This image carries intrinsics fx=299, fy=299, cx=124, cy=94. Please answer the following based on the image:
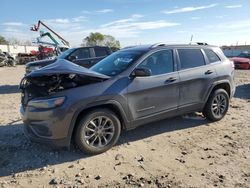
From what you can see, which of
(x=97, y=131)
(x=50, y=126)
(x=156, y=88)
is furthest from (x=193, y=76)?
(x=50, y=126)

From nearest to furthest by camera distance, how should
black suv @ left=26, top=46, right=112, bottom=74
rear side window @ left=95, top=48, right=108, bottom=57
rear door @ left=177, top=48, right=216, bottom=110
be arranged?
rear door @ left=177, top=48, right=216, bottom=110, black suv @ left=26, top=46, right=112, bottom=74, rear side window @ left=95, top=48, right=108, bottom=57

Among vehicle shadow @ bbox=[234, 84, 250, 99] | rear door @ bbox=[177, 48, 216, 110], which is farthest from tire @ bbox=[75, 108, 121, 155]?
vehicle shadow @ bbox=[234, 84, 250, 99]

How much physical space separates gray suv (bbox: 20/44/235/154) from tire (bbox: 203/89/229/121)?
0.16 metres

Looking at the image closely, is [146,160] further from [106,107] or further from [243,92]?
[243,92]

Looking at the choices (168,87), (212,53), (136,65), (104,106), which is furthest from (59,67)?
(212,53)

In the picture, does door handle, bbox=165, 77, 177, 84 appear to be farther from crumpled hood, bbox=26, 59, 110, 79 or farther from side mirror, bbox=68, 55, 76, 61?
side mirror, bbox=68, 55, 76, 61

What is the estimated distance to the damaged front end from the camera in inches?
192

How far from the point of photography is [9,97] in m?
11.0

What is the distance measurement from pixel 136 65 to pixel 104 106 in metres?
0.99

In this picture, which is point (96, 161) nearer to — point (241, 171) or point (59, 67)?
point (59, 67)

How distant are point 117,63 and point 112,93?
97cm

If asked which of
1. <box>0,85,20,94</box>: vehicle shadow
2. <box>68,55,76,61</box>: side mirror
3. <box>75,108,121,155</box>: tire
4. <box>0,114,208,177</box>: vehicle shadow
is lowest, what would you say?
<box>0,114,208,177</box>: vehicle shadow

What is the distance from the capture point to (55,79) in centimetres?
497

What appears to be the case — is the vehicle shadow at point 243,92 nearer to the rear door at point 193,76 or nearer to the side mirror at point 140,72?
the rear door at point 193,76
